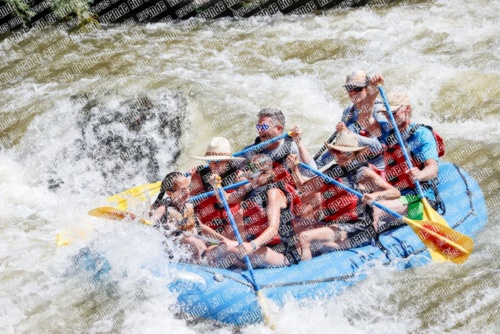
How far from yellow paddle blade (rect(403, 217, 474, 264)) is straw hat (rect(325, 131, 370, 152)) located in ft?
2.06

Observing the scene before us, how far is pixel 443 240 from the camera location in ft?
14.5

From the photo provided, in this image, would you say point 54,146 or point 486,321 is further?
point 54,146

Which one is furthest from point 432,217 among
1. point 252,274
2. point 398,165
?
point 252,274

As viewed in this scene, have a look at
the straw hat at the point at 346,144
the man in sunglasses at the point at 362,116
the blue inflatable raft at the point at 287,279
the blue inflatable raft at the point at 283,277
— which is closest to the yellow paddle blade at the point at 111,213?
the blue inflatable raft at the point at 283,277

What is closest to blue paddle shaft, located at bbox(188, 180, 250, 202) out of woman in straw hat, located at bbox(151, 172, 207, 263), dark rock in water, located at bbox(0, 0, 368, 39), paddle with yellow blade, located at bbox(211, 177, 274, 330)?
woman in straw hat, located at bbox(151, 172, 207, 263)

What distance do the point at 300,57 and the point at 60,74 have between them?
11.0 feet

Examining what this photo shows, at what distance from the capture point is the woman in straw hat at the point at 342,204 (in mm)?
4457

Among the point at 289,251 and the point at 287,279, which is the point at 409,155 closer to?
the point at 289,251

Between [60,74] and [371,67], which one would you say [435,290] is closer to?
[371,67]

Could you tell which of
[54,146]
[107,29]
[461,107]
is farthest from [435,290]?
[107,29]

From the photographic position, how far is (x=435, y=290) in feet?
15.1

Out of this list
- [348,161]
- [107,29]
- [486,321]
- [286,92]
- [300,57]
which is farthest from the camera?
[107,29]

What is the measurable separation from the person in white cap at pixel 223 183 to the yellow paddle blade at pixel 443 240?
128 centimetres

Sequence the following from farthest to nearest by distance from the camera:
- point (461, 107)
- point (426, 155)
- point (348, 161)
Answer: point (461, 107) → point (426, 155) → point (348, 161)
